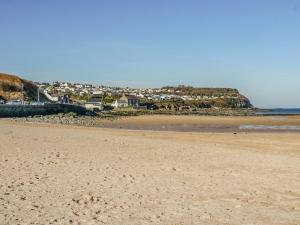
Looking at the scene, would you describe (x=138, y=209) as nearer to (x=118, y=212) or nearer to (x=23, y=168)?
(x=118, y=212)

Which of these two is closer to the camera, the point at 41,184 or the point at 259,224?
the point at 259,224

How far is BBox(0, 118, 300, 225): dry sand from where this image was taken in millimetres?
7262

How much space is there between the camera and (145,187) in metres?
9.53

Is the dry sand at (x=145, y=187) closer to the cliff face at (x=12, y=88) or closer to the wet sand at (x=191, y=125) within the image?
the wet sand at (x=191, y=125)

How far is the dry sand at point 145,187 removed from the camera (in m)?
7.26

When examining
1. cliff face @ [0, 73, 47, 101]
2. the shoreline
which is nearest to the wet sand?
the shoreline

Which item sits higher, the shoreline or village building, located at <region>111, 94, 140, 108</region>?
village building, located at <region>111, 94, 140, 108</region>

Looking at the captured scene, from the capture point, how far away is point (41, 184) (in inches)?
373

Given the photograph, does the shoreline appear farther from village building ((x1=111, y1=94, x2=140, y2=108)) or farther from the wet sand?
village building ((x1=111, y1=94, x2=140, y2=108))

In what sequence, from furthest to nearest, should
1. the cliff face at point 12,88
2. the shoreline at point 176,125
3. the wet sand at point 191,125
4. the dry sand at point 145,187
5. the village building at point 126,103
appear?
1. the village building at point 126,103
2. the cliff face at point 12,88
3. the wet sand at point 191,125
4. the shoreline at point 176,125
5. the dry sand at point 145,187

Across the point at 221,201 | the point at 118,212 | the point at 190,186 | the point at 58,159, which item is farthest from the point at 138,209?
the point at 58,159

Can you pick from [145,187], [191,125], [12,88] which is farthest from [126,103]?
[145,187]

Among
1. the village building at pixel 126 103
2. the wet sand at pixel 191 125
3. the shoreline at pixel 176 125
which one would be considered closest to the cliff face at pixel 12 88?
the village building at pixel 126 103

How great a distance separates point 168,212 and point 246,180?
145 inches
